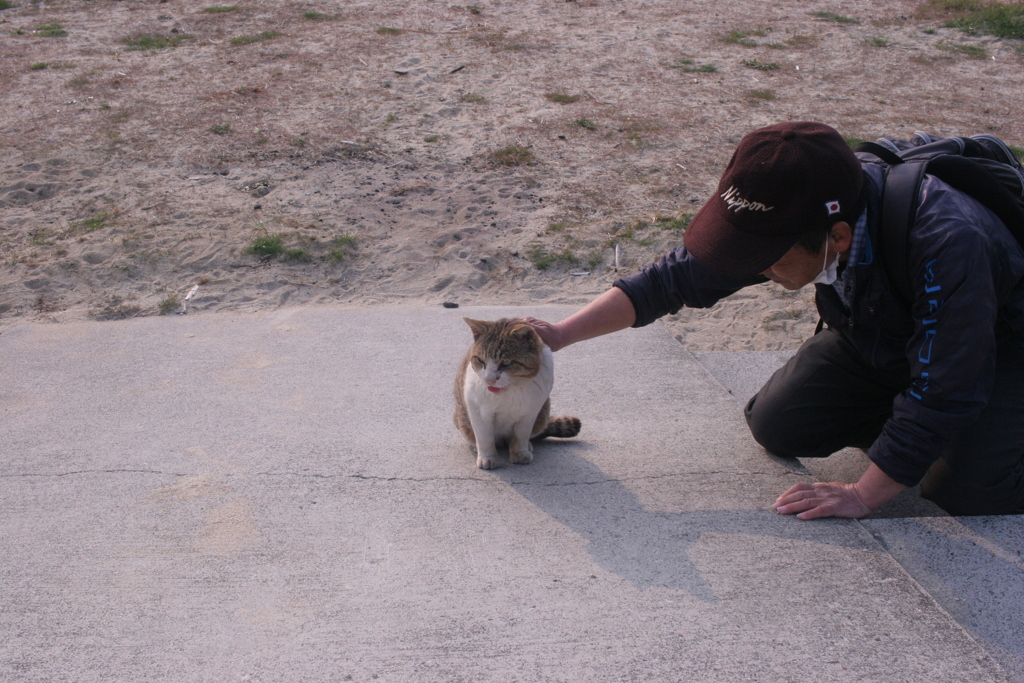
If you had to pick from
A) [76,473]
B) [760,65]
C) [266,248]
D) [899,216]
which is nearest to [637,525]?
[899,216]

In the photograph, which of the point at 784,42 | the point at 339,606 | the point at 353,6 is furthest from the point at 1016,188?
the point at 353,6

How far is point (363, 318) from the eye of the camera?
4.70 m

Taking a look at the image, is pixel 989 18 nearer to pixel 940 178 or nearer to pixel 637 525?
pixel 940 178

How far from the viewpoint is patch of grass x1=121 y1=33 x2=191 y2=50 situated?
9.86 metres

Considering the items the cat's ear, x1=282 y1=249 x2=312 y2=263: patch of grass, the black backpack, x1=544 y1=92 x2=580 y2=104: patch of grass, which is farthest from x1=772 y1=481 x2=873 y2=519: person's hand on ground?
x1=544 y1=92 x2=580 y2=104: patch of grass

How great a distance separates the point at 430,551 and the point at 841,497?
4.90 feet

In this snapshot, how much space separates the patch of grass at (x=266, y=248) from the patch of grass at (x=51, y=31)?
7275 millimetres

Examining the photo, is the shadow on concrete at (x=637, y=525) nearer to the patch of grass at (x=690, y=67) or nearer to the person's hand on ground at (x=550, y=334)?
the person's hand on ground at (x=550, y=334)

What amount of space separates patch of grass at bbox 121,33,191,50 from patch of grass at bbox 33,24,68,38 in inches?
40.0

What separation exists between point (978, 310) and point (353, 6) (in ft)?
37.1

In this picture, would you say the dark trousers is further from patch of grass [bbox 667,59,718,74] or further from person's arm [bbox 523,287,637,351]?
patch of grass [bbox 667,59,718,74]

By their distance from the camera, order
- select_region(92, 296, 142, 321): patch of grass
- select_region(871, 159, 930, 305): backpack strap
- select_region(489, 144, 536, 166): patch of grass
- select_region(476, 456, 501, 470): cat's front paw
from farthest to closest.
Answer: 1. select_region(489, 144, 536, 166): patch of grass
2. select_region(92, 296, 142, 321): patch of grass
3. select_region(476, 456, 501, 470): cat's front paw
4. select_region(871, 159, 930, 305): backpack strap

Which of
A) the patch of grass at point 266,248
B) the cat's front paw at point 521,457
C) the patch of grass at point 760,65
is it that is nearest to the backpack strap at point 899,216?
the cat's front paw at point 521,457

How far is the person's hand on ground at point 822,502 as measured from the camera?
2.64m
